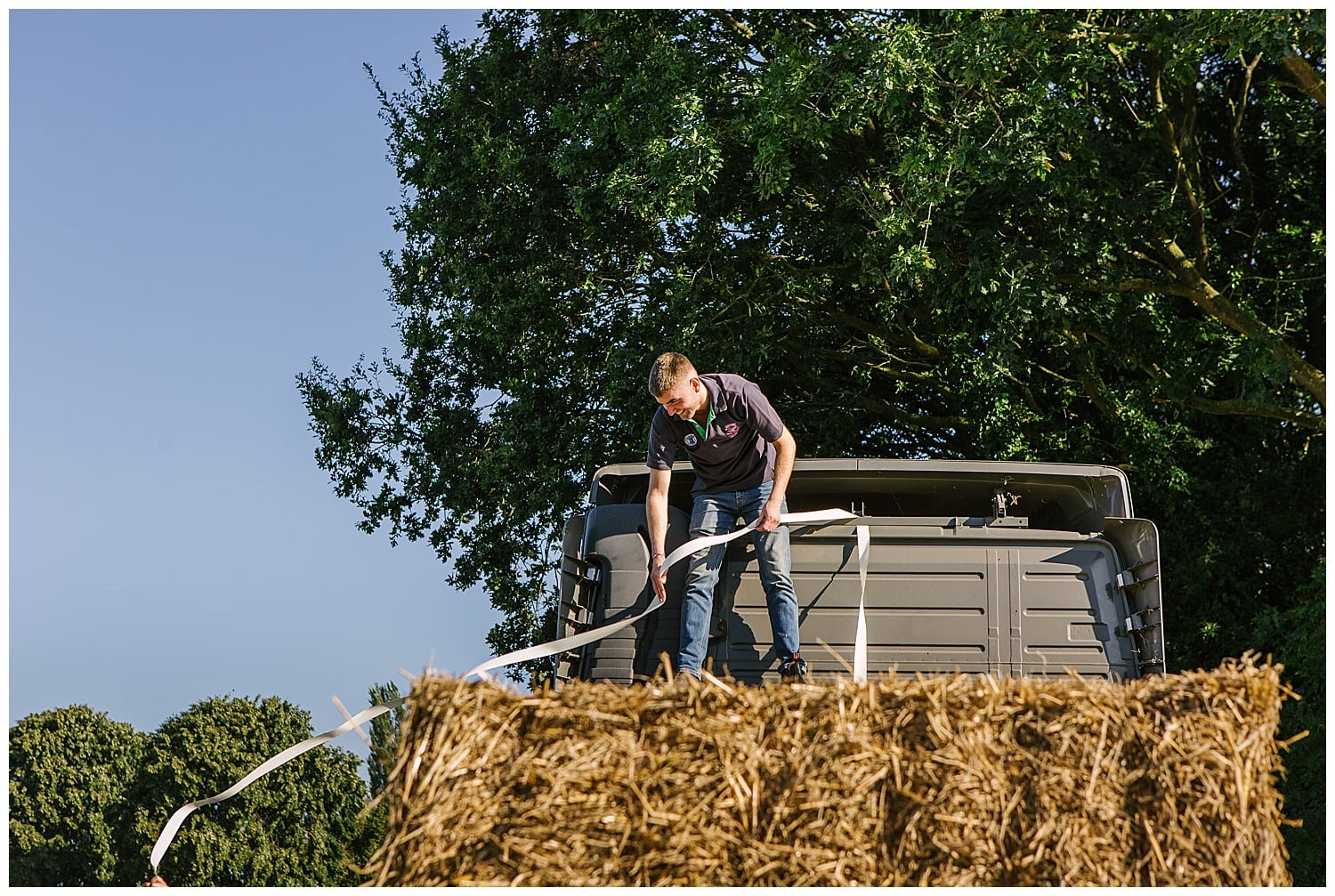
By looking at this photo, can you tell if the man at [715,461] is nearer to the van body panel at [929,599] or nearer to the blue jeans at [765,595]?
the blue jeans at [765,595]

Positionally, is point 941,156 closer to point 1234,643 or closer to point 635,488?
point 635,488

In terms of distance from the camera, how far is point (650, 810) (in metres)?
3.23

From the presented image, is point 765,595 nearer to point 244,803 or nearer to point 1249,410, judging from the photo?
point 1249,410

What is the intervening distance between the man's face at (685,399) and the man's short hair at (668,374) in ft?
0.07

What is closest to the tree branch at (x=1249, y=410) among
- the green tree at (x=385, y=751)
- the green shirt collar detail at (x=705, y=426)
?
the green shirt collar detail at (x=705, y=426)

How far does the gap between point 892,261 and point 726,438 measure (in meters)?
5.41

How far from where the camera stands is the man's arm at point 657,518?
5984mm

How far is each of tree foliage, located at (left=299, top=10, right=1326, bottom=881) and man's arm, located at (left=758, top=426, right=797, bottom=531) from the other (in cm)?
493

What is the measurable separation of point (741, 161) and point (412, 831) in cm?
1002

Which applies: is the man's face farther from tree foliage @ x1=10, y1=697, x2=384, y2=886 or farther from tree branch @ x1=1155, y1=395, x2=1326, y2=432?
tree foliage @ x1=10, y1=697, x2=384, y2=886

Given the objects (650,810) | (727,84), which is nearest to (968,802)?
(650,810)

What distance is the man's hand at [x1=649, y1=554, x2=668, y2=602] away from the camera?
5801 millimetres

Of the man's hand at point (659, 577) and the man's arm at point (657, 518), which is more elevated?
the man's arm at point (657, 518)

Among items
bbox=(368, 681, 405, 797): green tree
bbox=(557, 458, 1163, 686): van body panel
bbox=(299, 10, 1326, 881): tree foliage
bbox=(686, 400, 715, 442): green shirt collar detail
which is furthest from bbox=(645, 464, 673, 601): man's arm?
bbox=(299, 10, 1326, 881): tree foliage
